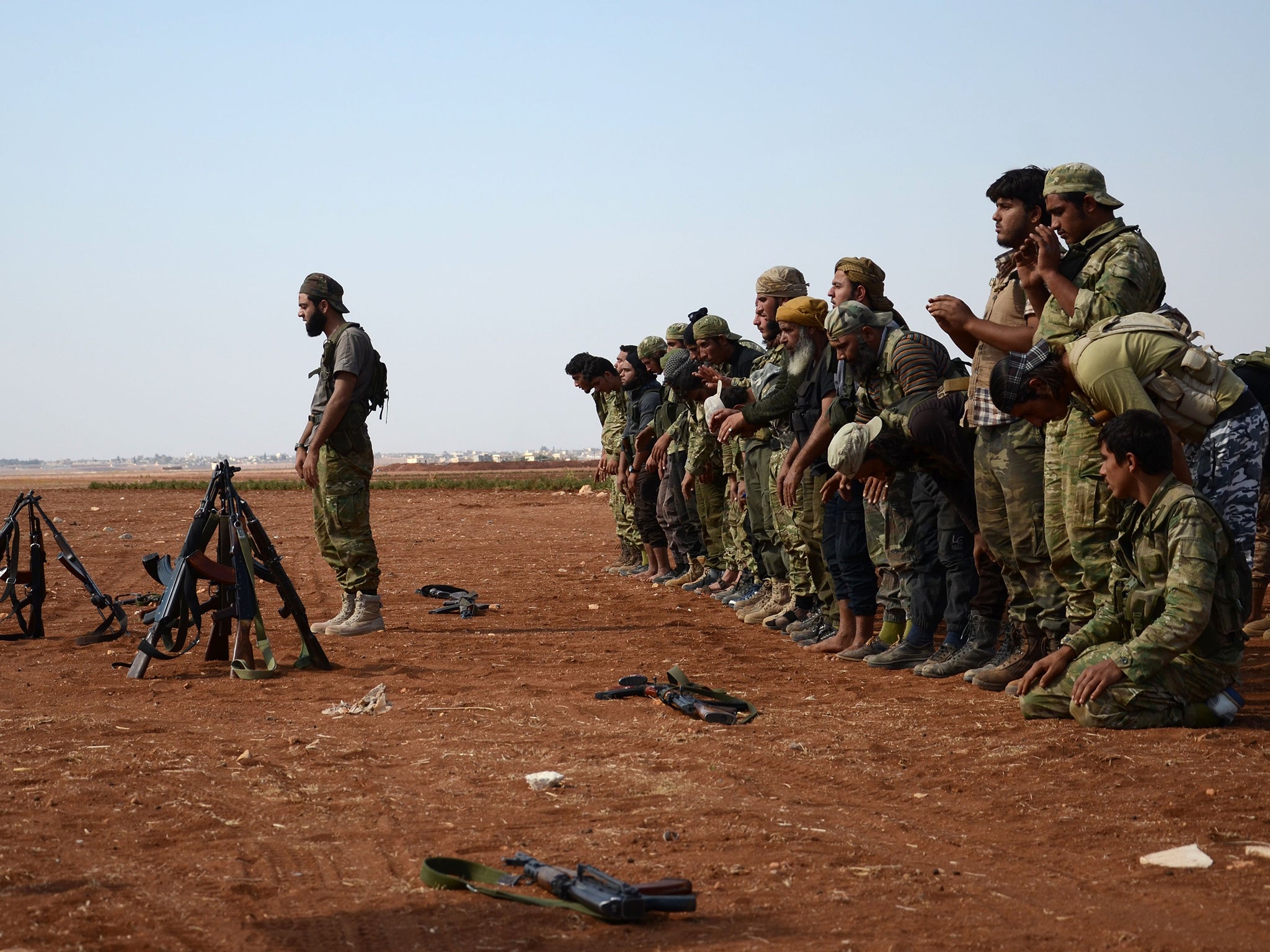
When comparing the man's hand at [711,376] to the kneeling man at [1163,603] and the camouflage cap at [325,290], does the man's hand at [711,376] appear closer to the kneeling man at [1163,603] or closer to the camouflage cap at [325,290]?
the camouflage cap at [325,290]

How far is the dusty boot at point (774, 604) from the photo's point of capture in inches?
393

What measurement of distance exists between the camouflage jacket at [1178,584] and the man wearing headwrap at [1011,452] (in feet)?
2.77

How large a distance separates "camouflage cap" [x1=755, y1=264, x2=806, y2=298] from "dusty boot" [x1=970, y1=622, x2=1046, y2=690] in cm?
367

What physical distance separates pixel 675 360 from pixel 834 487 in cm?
395

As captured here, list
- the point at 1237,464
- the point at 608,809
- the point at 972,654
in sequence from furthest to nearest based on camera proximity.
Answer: the point at 972,654 < the point at 1237,464 < the point at 608,809

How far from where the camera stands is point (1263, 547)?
8422 mm

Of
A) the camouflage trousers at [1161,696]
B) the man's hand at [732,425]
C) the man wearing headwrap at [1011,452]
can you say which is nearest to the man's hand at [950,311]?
the man wearing headwrap at [1011,452]

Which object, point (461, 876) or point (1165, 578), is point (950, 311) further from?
point (461, 876)

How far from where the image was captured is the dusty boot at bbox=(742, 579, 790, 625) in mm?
9984

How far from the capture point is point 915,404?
7.40 meters

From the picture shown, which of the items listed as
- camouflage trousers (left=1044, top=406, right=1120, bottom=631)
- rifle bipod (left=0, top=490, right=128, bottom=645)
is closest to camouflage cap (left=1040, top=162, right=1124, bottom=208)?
camouflage trousers (left=1044, top=406, right=1120, bottom=631)

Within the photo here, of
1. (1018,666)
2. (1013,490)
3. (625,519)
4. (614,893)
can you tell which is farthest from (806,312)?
(625,519)

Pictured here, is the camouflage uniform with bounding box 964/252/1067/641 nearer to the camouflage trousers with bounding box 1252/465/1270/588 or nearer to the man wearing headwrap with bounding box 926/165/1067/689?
the man wearing headwrap with bounding box 926/165/1067/689

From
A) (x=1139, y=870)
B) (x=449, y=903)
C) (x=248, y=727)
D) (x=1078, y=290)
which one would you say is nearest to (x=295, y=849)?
(x=449, y=903)
